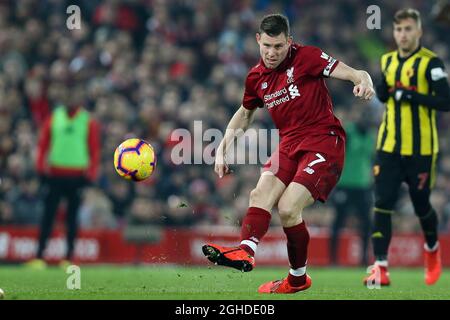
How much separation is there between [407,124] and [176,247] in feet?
18.7

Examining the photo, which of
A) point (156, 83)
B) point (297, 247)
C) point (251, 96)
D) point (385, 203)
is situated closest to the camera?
point (297, 247)

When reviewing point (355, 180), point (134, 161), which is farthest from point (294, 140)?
point (355, 180)

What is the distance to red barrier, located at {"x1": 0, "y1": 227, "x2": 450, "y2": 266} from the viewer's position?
13969 mm

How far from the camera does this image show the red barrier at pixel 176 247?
45.8 feet

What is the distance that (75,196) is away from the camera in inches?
515

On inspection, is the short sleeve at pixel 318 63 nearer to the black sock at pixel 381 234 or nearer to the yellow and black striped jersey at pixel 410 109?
the yellow and black striped jersey at pixel 410 109

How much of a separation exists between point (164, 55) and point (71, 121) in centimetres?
421

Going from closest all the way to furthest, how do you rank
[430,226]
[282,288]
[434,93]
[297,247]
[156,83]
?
[297,247]
[282,288]
[434,93]
[430,226]
[156,83]

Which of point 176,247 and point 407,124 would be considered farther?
point 176,247

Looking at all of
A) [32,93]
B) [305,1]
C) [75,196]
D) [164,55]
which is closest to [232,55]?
[164,55]

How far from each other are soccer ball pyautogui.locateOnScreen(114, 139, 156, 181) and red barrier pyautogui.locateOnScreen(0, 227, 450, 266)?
208 inches

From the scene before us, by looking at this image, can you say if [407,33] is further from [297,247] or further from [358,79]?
[297,247]

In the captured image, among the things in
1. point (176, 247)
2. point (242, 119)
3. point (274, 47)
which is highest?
point (274, 47)

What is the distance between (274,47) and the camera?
756cm
